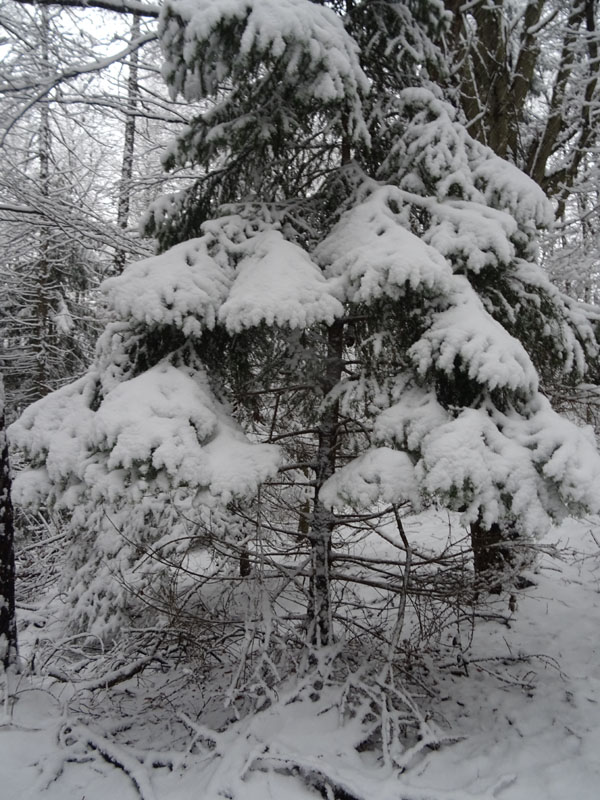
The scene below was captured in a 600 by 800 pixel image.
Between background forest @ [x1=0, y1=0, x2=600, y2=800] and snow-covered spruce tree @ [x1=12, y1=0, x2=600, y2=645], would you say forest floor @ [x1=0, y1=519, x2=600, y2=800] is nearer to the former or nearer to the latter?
background forest @ [x1=0, y1=0, x2=600, y2=800]

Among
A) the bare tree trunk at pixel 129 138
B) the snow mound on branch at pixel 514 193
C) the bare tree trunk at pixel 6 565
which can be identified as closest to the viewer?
the snow mound on branch at pixel 514 193

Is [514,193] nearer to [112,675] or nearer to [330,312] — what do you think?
[330,312]

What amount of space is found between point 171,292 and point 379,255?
137 centimetres

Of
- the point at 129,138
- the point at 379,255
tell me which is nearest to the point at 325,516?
the point at 379,255

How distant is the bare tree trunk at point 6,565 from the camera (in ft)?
14.4

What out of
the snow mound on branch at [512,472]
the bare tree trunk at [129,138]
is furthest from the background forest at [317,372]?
the bare tree trunk at [129,138]

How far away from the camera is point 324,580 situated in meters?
4.26

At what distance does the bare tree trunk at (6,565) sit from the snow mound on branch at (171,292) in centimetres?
187

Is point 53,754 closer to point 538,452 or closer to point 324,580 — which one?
point 324,580

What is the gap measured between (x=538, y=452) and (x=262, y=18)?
3129 mm

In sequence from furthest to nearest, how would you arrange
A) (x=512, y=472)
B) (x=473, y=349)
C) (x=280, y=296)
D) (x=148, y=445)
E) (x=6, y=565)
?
1. (x=6, y=565)
2. (x=280, y=296)
3. (x=473, y=349)
4. (x=148, y=445)
5. (x=512, y=472)

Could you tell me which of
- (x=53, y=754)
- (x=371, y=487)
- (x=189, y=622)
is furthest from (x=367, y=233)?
(x=53, y=754)

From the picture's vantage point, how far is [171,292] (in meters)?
3.39

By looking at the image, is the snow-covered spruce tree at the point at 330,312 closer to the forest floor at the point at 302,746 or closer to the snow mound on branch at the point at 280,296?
the snow mound on branch at the point at 280,296
